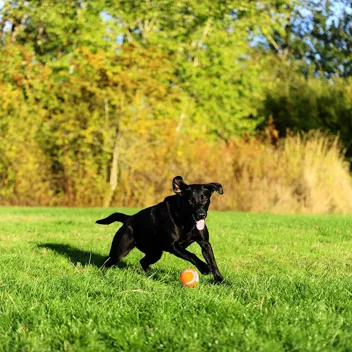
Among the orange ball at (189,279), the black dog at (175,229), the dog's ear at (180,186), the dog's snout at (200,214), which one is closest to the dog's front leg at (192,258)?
the black dog at (175,229)

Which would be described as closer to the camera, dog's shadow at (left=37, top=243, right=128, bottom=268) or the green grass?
the green grass

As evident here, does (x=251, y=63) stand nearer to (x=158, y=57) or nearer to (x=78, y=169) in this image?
(x=158, y=57)

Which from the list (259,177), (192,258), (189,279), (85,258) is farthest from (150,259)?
(259,177)

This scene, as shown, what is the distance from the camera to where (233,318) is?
15.4ft

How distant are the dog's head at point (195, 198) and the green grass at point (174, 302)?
657 mm

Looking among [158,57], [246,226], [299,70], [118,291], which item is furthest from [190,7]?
[118,291]

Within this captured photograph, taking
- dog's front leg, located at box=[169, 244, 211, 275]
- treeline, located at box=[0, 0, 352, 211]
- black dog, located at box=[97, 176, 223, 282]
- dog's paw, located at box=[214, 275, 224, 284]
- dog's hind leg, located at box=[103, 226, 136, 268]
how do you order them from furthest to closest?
1. treeline, located at box=[0, 0, 352, 211]
2. dog's hind leg, located at box=[103, 226, 136, 268]
3. black dog, located at box=[97, 176, 223, 282]
4. dog's front leg, located at box=[169, 244, 211, 275]
5. dog's paw, located at box=[214, 275, 224, 284]

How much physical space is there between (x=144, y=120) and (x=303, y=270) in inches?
508

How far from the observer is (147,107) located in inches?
800

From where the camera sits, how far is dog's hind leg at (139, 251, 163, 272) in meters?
7.50

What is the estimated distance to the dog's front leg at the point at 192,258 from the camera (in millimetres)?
6848

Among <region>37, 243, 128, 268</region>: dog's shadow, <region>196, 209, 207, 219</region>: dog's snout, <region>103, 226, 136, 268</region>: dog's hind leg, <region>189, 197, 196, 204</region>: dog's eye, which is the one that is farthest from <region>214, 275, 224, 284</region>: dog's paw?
<region>37, 243, 128, 268</region>: dog's shadow

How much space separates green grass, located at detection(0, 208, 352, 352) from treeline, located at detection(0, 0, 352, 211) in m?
9.51

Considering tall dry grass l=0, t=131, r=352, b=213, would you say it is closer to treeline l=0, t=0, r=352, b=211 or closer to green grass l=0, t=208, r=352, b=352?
treeline l=0, t=0, r=352, b=211
